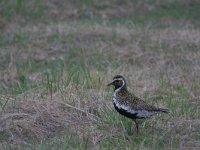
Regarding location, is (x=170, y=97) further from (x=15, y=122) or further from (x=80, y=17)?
(x=80, y=17)

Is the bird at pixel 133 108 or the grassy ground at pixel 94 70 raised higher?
the bird at pixel 133 108

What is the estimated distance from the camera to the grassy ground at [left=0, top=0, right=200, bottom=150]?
7707 mm

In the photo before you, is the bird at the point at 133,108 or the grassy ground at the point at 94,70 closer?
the bird at the point at 133,108

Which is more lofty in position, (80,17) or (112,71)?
(112,71)

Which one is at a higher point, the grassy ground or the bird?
the bird

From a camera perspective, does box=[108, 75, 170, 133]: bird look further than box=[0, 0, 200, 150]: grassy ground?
No

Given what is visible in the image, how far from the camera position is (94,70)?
11.0 m

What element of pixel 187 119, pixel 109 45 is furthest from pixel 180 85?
pixel 109 45

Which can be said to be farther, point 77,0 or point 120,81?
point 77,0

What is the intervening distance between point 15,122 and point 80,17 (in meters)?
8.54

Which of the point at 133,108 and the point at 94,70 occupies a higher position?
the point at 133,108

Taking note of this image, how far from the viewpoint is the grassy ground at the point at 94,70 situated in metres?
7.71

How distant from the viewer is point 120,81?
7.86 meters

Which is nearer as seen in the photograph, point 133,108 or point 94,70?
point 133,108
